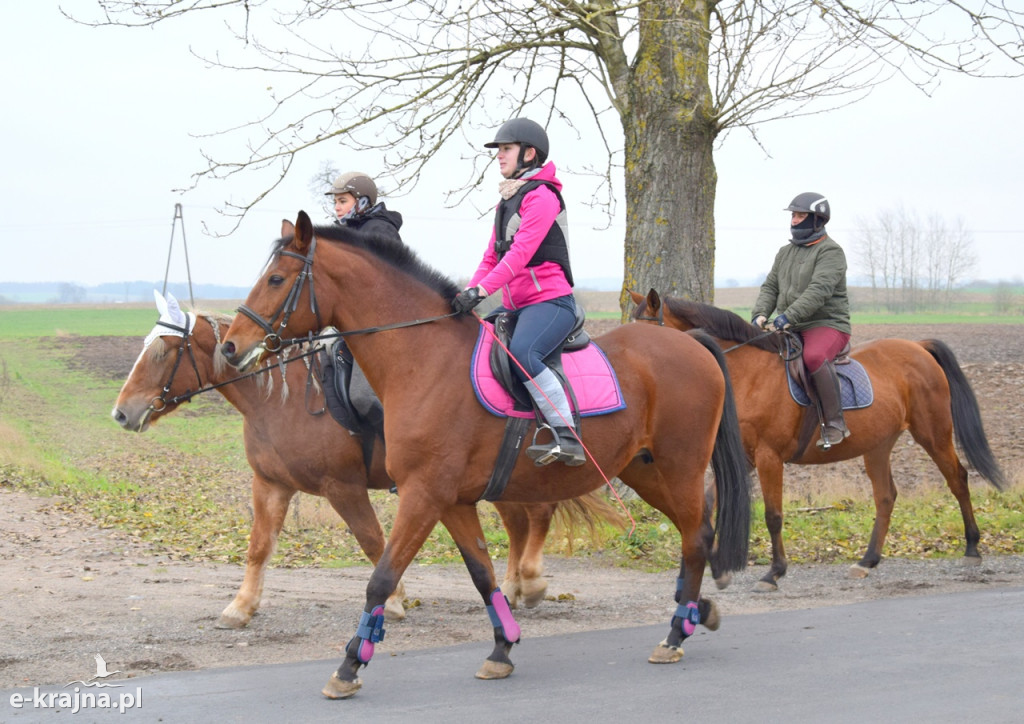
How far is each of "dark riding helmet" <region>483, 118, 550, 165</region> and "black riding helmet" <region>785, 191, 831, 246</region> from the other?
13.2 ft

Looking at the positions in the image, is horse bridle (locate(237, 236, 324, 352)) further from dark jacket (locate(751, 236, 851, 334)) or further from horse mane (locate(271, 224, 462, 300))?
dark jacket (locate(751, 236, 851, 334))

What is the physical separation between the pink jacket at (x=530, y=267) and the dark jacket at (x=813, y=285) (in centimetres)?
372

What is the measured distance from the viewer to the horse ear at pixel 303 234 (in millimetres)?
5910

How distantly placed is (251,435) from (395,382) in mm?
1945

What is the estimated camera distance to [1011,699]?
524 centimetres

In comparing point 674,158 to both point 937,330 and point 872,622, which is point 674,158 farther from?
point 937,330

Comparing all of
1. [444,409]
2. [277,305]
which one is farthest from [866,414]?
[277,305]

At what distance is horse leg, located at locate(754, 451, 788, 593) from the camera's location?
8.80 meters

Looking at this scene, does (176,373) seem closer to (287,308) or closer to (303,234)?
(287,308)

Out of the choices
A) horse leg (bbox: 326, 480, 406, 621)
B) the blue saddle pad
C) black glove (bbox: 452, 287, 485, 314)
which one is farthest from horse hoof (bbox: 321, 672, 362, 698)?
the blue saddle pad

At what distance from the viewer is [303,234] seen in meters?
5.99

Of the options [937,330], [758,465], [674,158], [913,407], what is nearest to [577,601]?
[758,465]

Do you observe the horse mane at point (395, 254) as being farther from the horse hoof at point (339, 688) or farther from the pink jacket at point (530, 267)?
the horse hoof at point (339, 688)

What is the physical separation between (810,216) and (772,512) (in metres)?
2.78
